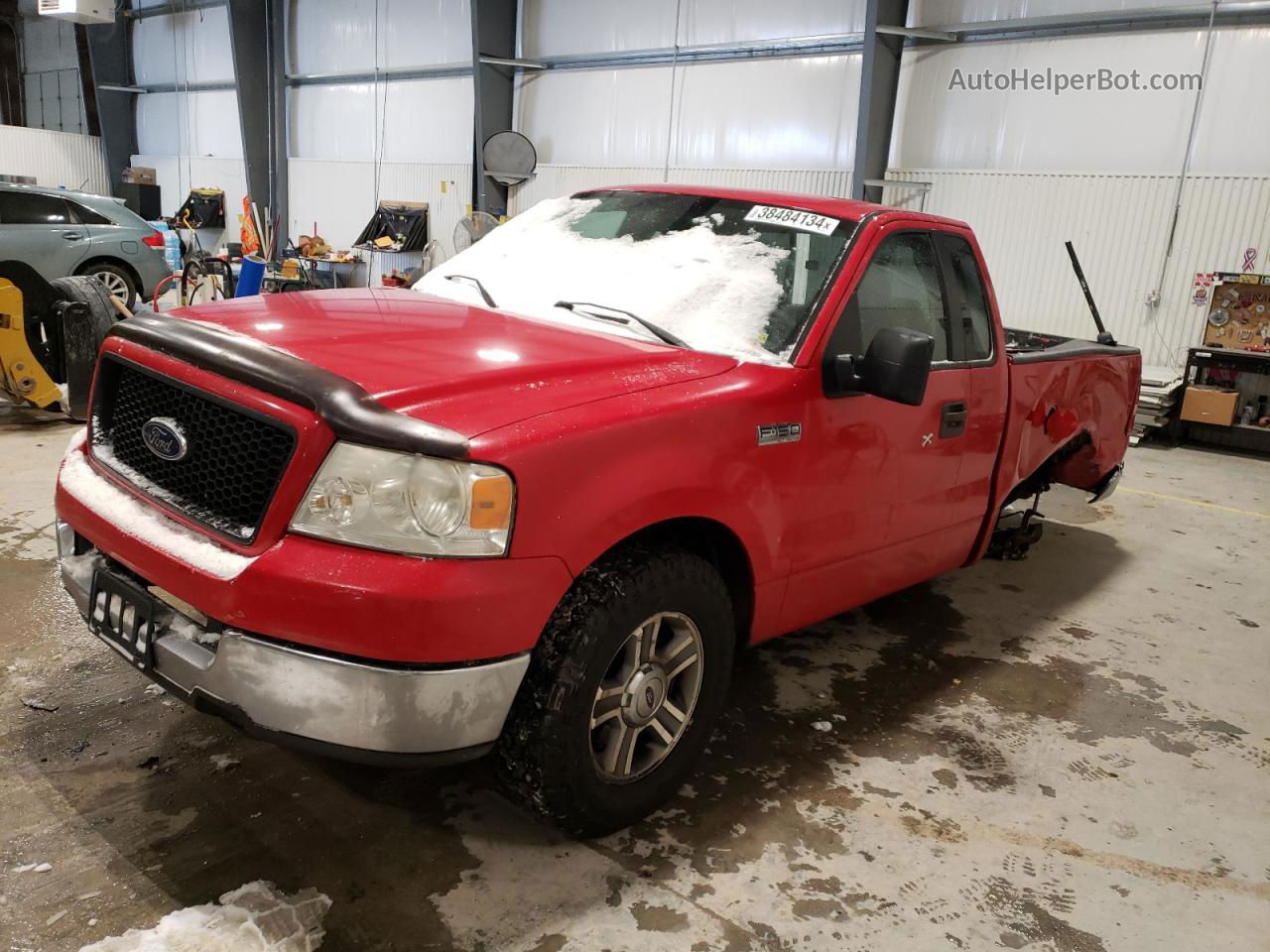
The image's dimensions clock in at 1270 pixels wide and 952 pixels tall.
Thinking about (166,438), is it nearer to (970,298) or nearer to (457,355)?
(457,355)

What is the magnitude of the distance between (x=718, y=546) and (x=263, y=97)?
16.4m

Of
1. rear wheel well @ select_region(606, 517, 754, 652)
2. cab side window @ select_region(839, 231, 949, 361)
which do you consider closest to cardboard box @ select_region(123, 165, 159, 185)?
cab side window @ select_region(839, 231, 949, 361)

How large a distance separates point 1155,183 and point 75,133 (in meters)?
19.6

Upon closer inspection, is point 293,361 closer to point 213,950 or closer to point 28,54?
point 213,950

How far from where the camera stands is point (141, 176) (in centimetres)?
1841

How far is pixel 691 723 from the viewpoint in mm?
2389

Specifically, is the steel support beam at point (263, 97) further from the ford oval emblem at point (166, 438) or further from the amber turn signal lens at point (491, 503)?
the amber turn signal lens at point (491, 503)

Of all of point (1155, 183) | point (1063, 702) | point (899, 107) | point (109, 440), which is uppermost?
point (899, 107)

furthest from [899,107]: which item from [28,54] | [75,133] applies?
[28,54]

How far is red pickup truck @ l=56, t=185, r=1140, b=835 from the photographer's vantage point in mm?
1769

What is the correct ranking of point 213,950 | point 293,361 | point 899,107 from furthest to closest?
point 899,107, point 293,361, point 213,950

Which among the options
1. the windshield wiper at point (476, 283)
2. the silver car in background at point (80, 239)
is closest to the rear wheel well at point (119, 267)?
the silver car in background at point (80, 239)

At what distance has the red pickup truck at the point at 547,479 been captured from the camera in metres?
1.77

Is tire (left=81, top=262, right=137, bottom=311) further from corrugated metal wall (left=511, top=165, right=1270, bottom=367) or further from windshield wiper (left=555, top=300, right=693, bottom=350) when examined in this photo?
windshield wiper (left=555, top=300, right=693, bottom=350)
